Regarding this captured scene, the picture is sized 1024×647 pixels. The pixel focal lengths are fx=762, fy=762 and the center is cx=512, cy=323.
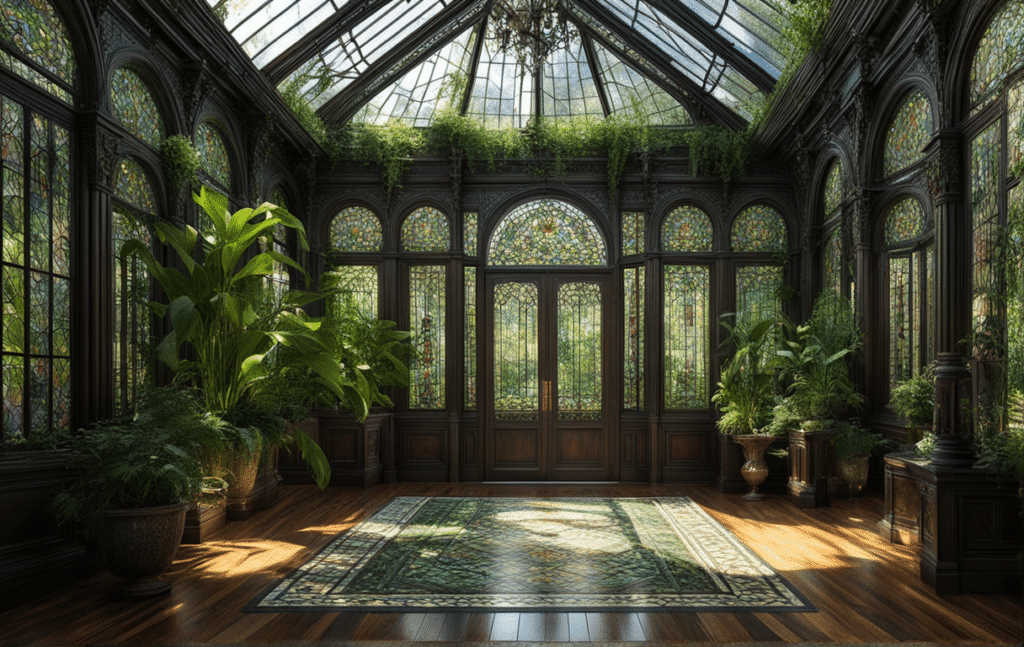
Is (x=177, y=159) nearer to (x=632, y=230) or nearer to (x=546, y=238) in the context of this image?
(x=546, y=238)

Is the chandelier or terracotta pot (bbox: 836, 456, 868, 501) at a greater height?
the chandelier

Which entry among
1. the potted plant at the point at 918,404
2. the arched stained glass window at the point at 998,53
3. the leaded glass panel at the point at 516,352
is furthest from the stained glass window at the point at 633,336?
the arched stained glass window at the point at 998,53

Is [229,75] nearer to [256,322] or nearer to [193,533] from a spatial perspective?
[256,322]

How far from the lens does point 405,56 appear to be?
9.00m

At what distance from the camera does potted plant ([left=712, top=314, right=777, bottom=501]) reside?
24.8ft

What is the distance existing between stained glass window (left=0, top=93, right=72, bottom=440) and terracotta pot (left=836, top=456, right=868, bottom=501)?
614 centimetres

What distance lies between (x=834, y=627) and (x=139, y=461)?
377 centimetres

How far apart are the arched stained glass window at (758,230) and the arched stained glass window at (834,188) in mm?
891

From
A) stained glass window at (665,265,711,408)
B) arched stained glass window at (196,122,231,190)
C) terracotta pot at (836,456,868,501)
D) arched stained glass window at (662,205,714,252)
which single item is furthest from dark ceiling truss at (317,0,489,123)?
terracotta pot at (836,456,868,501)

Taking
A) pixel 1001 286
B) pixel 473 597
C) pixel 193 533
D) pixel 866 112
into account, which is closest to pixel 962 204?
pixel 1001 286

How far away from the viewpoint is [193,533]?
18.2ft

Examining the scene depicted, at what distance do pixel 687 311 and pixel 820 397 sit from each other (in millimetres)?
2477

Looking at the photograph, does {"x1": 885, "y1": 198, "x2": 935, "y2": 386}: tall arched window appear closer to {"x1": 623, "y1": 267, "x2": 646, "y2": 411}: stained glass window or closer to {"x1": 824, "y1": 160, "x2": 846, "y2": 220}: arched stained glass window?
{"x1": 824, "y1": 160, "x2": 846, "y2": 220}: arched stained glass window

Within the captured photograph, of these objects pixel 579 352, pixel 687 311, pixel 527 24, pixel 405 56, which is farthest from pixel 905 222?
pixel 405 56
